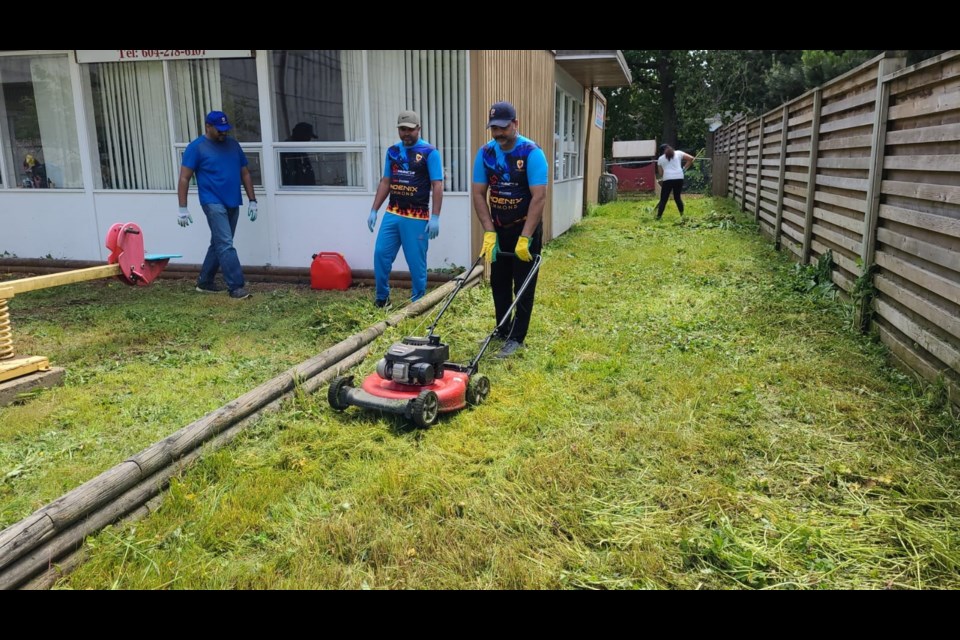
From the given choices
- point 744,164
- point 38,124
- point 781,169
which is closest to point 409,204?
point 781,169

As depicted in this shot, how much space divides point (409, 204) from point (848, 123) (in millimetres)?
4261

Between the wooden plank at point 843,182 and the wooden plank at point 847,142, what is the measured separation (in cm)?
28

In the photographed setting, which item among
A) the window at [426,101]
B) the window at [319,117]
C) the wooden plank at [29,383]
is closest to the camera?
the wooden plank at [29,383]

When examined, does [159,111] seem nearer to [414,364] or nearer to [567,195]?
[414,364]

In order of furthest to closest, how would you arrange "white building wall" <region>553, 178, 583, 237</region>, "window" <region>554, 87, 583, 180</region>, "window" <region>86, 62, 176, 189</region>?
"window" <region>554, 87, 583, 180</region> → "white building wall" <region>553, 178, 583, 237</region> → "window" <region>86, 62, 176, 189</region>

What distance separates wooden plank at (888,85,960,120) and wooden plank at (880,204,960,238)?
25.3 inches

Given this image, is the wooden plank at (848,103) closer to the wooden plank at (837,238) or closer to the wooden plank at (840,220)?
the wooden plank at (840,220)

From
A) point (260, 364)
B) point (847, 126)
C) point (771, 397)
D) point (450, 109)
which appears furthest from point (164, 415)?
point (847, 126)

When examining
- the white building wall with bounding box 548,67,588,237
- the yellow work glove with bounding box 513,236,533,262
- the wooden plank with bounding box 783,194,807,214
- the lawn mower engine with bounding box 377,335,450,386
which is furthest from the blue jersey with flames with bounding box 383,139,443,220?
the white building wall with bounding box 548,67,588,237

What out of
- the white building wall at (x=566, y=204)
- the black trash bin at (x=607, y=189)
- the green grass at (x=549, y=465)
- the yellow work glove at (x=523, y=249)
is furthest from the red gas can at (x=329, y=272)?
the black trash bin at (x=607, y=189)

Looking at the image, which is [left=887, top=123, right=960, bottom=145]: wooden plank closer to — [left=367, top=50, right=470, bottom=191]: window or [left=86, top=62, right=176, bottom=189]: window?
[left=367, top=50, right=470, bottom=191]: window

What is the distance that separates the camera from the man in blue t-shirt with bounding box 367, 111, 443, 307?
22.2 feet

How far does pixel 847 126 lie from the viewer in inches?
259

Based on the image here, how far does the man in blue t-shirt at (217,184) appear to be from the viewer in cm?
785
